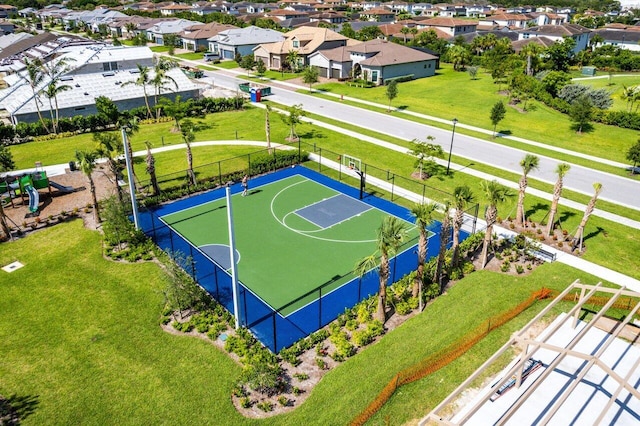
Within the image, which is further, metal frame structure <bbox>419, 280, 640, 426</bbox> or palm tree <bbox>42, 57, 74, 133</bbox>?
palm tree <bbox>42, 57, 74, 133</bbox>

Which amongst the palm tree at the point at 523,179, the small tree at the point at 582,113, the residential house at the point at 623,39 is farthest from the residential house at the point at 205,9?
the palm tree at the point at 523,179

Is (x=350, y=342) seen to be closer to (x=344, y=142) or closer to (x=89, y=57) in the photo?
(x=344, y=142)

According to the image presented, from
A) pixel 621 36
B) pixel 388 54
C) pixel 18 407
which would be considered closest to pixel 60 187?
pixel 18 407

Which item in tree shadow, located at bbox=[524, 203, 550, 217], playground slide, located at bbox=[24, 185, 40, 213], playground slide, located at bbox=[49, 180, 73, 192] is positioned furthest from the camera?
playground slide, located at bbox=[49, 180, 73, 192]

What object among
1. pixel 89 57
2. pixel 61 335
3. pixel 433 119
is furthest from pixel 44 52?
pixel 61 335

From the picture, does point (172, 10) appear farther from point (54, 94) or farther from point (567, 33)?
point (54, 94)

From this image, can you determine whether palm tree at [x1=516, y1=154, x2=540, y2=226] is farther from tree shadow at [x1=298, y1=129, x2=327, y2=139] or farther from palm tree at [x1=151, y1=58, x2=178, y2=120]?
palm tree at [x1=151, y1=58, x2=178, y2=120]

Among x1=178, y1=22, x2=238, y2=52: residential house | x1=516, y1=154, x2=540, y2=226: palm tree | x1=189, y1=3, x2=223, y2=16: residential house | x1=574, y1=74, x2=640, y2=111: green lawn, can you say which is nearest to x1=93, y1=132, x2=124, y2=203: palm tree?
x1=516, y1=154, x2=540, y2=226: palm tree
